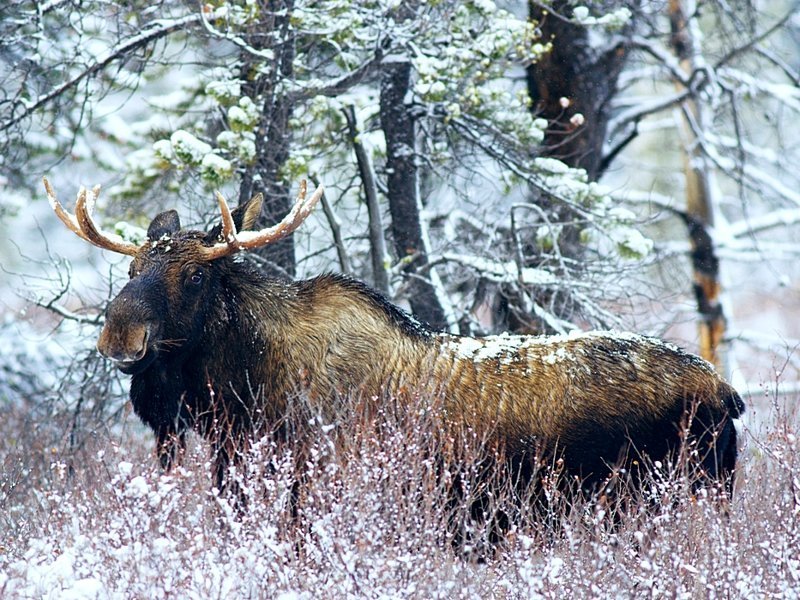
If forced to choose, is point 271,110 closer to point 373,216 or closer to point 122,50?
point 373,216

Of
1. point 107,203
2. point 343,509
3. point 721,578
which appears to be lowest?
point 721,578

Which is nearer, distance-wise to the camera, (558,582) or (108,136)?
(558,582)

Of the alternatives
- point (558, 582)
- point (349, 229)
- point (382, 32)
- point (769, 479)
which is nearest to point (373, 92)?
point (349, 229)

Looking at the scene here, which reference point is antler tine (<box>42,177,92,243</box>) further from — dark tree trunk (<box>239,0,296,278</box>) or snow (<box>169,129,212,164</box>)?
dark tree trunk (<box>239,0,296,278</box>)

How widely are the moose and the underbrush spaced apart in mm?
531

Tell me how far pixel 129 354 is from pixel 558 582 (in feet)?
8.39

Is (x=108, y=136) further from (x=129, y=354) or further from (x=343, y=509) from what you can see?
(x=343, y=509)

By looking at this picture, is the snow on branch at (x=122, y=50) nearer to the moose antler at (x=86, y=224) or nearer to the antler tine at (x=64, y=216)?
the moose antler at (x=86, y=224)

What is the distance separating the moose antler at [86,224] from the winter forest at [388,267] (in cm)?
99

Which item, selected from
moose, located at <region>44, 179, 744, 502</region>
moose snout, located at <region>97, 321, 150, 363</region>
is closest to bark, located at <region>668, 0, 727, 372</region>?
moose, located at <region>44, 179, 744, 502</region>

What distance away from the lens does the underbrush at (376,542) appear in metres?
4.68

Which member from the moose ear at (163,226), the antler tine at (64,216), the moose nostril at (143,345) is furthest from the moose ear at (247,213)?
the moose nostril at (143,345)

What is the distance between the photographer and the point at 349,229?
9930mm

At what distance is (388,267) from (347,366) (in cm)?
→ 237
